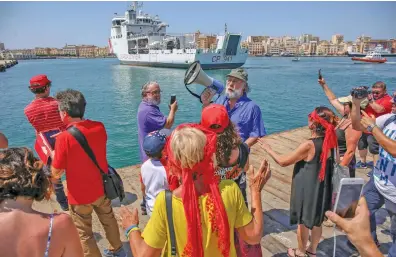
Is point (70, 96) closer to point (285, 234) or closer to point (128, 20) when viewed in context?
point (285, 234)

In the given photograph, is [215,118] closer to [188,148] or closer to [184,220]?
[188,148]

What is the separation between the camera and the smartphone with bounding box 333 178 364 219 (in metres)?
1.54

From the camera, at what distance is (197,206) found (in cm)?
142

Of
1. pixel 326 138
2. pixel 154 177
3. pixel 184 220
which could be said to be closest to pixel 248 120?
pixel 326 138

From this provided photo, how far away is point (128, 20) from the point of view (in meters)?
64.8

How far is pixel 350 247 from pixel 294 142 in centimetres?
387

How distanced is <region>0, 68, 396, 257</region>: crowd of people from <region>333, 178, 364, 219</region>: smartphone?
0.48 ft

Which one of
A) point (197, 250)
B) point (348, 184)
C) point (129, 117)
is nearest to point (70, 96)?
point (197, 250)

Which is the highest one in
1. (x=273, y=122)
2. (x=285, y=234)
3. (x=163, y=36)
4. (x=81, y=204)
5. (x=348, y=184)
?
(x=163, y=36)

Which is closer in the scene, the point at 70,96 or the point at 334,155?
the point at 70,96

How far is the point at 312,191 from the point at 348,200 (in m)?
1.06

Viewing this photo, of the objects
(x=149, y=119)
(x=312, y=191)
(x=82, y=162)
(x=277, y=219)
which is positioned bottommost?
(x=277, y=219)

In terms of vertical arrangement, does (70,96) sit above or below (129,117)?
above

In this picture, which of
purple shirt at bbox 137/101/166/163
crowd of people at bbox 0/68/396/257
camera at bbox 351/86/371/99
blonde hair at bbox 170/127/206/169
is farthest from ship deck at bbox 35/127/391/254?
blonde hair at bbox 170/127/206/169
